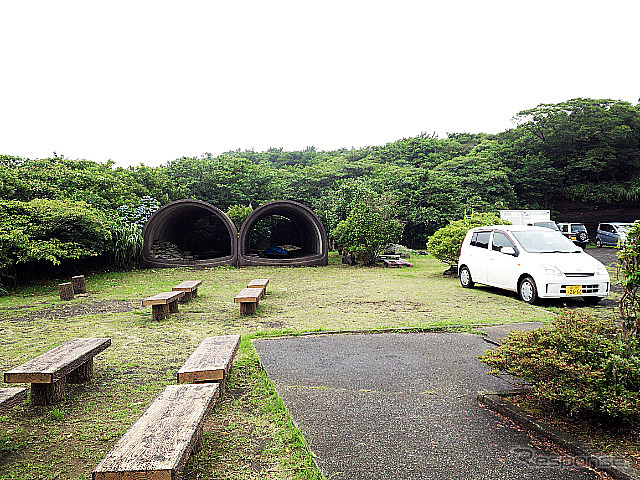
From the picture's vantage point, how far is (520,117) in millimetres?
33375

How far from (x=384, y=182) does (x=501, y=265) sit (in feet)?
60.0

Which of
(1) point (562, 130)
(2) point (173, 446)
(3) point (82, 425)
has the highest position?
(1) point (562, 130)

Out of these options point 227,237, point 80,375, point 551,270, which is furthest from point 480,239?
point 227,237

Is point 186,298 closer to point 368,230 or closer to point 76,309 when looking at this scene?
point 76,309

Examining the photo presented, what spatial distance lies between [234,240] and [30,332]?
9.98 metres

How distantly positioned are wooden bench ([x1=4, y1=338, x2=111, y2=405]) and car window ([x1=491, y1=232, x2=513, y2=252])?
754cm

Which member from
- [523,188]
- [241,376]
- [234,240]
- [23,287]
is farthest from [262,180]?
[241,376]

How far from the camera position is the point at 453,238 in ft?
42.6

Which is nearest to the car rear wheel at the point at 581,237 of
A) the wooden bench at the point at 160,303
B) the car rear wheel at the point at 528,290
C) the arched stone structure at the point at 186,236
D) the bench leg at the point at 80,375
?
the arched stone structure at the point at 186,236

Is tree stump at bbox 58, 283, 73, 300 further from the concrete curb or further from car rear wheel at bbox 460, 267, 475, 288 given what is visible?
the concrete curb

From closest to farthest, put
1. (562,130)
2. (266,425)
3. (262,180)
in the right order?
(266,425) → (262,180) → (562,130)

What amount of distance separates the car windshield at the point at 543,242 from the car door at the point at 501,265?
238mm

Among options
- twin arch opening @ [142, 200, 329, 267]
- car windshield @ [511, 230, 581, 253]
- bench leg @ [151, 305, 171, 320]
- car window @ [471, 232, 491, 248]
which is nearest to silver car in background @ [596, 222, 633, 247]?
twin arch opening @ [142, 200, 329, 267]

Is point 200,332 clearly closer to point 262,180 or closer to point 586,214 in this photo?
point 262,180
